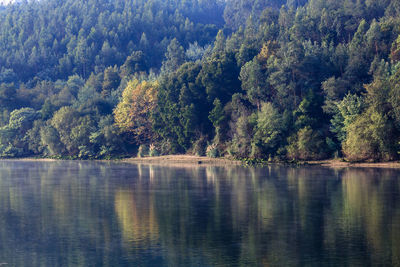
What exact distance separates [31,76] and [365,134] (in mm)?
119227

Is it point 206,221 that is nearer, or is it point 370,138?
point 206,221

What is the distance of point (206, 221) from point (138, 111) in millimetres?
65944

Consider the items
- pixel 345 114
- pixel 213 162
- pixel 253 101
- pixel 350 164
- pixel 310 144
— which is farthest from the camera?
pixel 253 101

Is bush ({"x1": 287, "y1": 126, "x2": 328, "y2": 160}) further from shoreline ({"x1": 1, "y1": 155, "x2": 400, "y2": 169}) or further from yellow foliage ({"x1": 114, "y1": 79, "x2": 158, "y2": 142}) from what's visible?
yellow foliage ({"x1": 114, "y1": 79, "x2": 158, "y2": 142})

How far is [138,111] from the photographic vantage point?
322ft

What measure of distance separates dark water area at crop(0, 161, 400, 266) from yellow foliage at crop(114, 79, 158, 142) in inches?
1521

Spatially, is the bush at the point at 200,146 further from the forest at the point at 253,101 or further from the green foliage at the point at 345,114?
the green foliage at the point at 345,114

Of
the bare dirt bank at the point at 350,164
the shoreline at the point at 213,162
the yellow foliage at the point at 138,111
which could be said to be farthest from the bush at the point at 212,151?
the bare dirt bank at the point at 350,164

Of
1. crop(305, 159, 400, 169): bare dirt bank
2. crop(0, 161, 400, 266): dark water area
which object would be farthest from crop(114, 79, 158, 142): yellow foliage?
crop(0, 161, 400, 266): dark water area

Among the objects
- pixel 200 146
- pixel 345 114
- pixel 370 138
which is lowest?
pixel 200 146

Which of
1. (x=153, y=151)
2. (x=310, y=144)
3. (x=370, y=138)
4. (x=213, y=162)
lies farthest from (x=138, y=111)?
(x=370, y=138)

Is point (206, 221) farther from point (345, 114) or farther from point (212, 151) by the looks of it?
point (212, 151)

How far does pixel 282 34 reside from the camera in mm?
97875

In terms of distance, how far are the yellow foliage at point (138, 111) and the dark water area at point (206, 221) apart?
3862 centimetres
